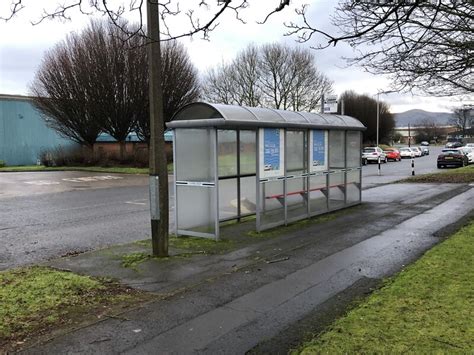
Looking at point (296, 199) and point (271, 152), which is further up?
point (271, 152)

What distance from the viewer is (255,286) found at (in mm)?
5664

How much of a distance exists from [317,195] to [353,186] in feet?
6.48

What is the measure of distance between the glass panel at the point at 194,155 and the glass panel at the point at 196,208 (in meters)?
0.23

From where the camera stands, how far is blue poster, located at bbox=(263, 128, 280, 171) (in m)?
9.16

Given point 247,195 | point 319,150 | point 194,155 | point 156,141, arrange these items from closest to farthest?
point 156,141 → point 194,155 → point 247,195 → point 319,150

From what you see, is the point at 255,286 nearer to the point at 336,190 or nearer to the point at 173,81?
the point at 336,190

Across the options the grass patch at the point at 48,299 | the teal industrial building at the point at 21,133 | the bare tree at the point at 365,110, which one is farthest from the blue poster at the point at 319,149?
the bare tree at the point at 365,110

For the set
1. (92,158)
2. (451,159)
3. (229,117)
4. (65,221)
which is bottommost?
(65,221)

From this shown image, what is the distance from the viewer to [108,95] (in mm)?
34250

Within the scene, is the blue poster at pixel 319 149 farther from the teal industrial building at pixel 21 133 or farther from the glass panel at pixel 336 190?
the teal industrial building at pixel 21 133

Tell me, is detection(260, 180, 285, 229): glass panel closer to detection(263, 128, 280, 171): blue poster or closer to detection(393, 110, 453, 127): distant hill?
detection(263, 128, 280, 171): blue poster

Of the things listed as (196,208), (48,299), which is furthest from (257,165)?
(48,299)

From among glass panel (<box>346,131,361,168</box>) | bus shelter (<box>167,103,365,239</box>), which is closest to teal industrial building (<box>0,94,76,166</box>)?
glass panel (<box>346,131,361,168</box>)

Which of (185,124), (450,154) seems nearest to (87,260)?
(185,124)
